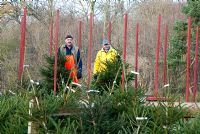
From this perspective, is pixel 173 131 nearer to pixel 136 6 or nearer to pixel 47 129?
pixel 47 129

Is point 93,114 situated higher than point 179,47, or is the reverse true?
point 179,47

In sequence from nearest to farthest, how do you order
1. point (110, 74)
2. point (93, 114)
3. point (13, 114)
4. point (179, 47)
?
point (93, 114)
point (13, 114)
point (110, 74)
point (179, 47)

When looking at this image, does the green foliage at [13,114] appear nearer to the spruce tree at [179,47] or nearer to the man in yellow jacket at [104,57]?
the man in yellow jacket at [104,57]

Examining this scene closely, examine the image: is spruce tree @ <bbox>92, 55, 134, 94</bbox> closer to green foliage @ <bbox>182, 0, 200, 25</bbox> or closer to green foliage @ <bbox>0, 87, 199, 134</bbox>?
green foliage @ <bbox>0, 87, 199, 134</bbox>

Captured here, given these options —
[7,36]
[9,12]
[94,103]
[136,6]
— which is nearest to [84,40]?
[7,36]

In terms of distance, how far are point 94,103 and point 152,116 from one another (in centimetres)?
66

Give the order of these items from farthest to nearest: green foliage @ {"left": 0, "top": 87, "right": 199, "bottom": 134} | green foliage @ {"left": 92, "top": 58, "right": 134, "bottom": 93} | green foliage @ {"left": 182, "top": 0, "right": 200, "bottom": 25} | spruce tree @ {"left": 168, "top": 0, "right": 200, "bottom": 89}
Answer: spruce tree @ {"left": 168, "top": 0, "right": 200, "bottom": 89} → green foliage @ {"left": 182, "top": 0, "right": 200, "bottom": 25} → green foliage @ {"left": 92, "top": 58, "right": 134, "bottom": 93} → green foliage @ {"left": 0, "top": 87, "right": 199, "bottom": 134}

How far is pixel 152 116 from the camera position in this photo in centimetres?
507

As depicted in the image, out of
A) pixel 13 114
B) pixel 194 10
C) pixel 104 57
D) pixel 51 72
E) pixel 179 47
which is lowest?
pixel 13 114

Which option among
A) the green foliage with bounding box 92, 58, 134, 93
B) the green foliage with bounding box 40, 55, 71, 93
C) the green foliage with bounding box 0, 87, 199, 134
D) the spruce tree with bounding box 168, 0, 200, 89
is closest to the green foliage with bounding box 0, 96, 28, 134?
the green foliage with bounding box 0, 87, 199, 134

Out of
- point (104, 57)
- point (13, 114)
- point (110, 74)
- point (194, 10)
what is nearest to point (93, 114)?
point (13, 114)

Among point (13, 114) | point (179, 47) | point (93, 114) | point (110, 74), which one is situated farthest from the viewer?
point (179, 47)

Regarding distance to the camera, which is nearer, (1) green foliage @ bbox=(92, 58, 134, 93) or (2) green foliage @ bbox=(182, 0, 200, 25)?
(1) green foliage @ bbox=(92, 58, 134, 93)

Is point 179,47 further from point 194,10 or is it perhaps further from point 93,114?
point 93,114
